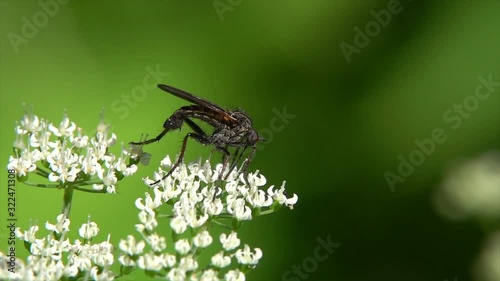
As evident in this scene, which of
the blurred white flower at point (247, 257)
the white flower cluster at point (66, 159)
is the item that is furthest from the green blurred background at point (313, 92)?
the blurred white flower at point (247, 257)

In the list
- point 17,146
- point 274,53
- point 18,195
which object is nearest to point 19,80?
point 18,195

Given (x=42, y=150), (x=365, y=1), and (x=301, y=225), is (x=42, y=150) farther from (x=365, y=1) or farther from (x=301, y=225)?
(x=365, y=1)

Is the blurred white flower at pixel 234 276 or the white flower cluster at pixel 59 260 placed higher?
the white flower cluster at pixel 59 260

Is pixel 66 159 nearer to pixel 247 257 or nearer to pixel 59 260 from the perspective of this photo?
pixel 59 260

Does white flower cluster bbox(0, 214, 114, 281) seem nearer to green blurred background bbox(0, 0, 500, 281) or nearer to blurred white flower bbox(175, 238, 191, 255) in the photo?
blurred white flower bbox(175, 238, 191, 255)

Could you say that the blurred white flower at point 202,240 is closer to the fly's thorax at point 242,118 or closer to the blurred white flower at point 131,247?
the blurred white flower at point 131,247

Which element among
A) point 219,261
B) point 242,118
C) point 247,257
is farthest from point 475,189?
point 219,261
